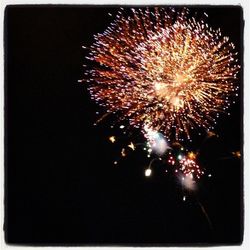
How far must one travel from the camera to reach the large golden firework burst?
1478 millimetres

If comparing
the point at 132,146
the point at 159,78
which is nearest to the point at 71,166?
the point at 132,146

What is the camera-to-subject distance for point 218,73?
1.50 m

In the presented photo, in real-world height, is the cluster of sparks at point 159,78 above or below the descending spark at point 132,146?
above

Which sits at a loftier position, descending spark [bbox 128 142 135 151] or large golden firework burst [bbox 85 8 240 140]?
large golden firework burst [bbox 85 8 240 140]

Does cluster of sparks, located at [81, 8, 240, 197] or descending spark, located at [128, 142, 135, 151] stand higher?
cluster of sparks, located at [81, 8, 240, 197]

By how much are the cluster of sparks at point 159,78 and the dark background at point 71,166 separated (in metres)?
0.05

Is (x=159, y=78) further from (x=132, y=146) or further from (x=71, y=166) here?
(x=71, y=166)

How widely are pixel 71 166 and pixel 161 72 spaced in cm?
44

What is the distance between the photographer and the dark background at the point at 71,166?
4.84 feet

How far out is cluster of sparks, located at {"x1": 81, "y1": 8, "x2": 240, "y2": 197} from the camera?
1.48 metres

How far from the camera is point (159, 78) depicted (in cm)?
148

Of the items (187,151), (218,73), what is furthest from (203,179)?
(218,73)

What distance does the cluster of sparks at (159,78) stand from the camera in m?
1.48

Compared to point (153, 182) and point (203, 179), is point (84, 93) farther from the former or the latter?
point (203, 179)
